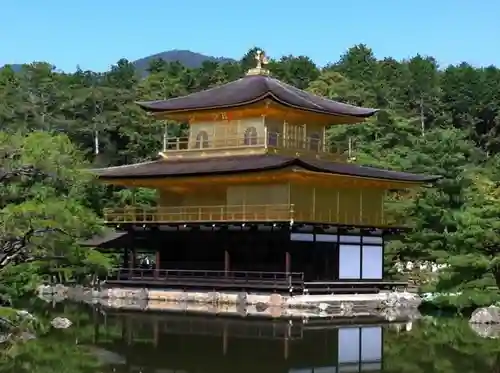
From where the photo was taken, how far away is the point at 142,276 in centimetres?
3522

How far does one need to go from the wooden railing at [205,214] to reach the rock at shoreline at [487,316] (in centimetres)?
720

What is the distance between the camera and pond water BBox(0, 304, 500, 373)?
17.4 m

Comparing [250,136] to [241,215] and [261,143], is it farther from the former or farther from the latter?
[241,215]

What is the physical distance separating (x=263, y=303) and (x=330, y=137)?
2407cm

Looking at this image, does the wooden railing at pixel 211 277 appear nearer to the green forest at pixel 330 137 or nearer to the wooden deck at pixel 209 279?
the wooden deck at pixel 209 279

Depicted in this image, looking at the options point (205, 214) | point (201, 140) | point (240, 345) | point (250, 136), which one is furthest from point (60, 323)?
point (201, 140)

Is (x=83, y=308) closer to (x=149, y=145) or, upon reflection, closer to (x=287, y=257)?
(x=287, y=257)

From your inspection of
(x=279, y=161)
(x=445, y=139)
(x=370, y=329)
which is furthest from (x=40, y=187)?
(x=445, y=139)

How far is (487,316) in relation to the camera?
2697 centimetres

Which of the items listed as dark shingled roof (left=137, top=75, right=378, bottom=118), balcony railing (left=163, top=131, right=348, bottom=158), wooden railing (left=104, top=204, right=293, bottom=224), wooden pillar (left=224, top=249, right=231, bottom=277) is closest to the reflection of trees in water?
wooden railing (left=104, top=204, right=293, bottom=224)

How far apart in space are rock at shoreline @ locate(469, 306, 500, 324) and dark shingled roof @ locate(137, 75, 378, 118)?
11.6 m

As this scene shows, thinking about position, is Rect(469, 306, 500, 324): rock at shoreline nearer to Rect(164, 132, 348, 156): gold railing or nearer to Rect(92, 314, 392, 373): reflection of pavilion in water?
Rect(92, 314, 392, 373): reflection of pavilion in water

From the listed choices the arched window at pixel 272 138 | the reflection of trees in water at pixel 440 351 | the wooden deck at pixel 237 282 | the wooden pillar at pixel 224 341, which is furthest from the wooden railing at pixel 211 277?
the wooden pillar at pixel 224 341

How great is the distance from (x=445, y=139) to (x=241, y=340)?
21.9 metres
